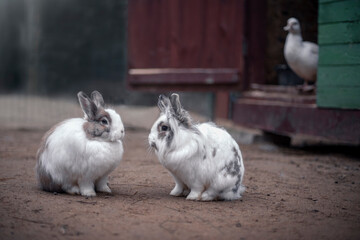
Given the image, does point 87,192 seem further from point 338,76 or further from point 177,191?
point 338,76

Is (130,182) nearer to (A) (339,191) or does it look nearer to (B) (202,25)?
(A) (339,191)

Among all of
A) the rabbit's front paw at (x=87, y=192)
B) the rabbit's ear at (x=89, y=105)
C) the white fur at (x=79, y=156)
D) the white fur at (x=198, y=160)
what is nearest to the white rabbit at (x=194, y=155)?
the white fur at (x=198, y=160)

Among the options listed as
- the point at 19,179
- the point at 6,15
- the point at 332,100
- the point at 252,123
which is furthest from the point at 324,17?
the point at 6,15

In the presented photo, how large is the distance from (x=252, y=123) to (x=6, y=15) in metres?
10.8

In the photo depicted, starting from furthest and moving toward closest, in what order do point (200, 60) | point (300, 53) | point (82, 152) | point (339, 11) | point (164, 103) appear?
1. point (200, 60)
2. point (300, 53)
3. point (339, 11)
4. point (164, 103)
5. point (82, 152)

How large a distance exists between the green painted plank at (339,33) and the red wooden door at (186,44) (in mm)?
1480

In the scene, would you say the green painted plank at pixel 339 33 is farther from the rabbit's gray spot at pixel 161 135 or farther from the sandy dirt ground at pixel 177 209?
the rabbit's gray spot at pixel 161 135

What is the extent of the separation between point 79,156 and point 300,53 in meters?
3.83

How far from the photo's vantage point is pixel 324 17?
5.72 metres

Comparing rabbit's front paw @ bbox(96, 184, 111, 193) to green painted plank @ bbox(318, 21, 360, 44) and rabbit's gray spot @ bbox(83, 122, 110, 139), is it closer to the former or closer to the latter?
rabbit's gray spot @ bbox(83, 122, 110, 139)

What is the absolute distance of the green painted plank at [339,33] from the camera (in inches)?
210

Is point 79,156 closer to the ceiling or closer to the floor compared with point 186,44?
closer to the floor

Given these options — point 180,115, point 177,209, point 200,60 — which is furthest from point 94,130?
point 200,60

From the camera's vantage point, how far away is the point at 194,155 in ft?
11.4
